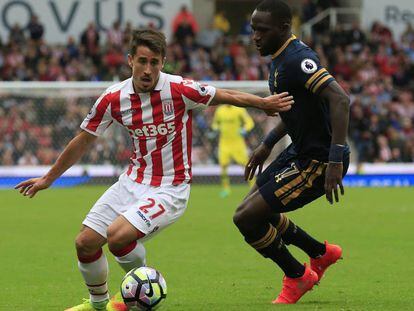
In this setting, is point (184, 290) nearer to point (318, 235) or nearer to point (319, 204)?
point (318, 235)

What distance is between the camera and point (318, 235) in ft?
47.0

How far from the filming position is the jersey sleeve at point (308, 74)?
26.0 ft

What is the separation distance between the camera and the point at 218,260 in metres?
11.7

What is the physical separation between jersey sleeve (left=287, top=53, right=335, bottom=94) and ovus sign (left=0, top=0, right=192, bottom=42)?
22.1m

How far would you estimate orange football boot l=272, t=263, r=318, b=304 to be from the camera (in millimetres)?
8492

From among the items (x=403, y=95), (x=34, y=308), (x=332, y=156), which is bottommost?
(x=403, y=95)

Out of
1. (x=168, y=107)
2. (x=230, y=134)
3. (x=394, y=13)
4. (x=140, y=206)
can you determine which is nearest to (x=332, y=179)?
(x=168, y=107)

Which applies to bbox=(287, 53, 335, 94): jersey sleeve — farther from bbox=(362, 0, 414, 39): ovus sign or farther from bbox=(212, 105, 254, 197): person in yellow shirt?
bbox=(362, 0, 414, 39): ovus sign

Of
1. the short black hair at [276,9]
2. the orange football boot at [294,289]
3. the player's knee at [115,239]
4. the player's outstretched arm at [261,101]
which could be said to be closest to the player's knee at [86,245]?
the player's knee at [115,239]

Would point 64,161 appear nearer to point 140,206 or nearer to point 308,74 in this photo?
point 140,206

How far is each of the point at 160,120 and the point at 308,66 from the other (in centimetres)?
117

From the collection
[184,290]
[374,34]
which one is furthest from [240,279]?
[374,34]

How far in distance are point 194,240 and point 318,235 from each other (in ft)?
5.39

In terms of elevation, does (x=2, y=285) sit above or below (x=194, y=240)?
above
